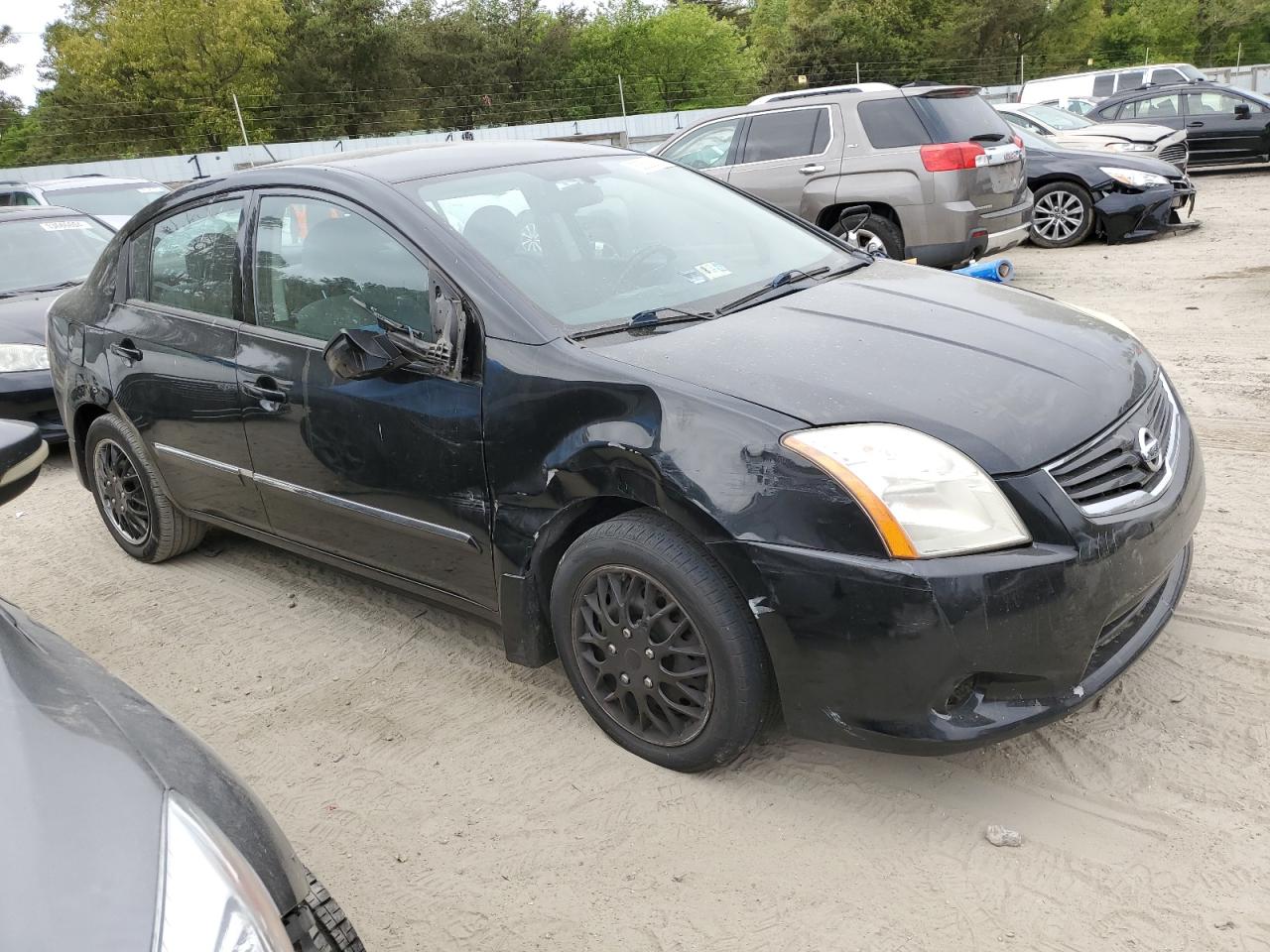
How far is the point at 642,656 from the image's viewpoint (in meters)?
2.81

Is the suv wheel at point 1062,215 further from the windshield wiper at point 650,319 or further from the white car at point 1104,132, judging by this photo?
the windshield wiper at point 650,319

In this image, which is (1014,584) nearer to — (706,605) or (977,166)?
(706,605)

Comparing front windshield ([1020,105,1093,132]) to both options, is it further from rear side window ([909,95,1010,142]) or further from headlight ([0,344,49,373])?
headlight ([0,344,49,373])

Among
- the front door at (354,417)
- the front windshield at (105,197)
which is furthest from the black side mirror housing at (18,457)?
the front windshield at (105,197)

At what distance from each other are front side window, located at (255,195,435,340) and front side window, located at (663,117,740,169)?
6.79 meters

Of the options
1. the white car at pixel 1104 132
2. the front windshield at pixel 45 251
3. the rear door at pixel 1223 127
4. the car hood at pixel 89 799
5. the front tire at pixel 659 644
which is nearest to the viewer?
the car hood at pixel 89 799

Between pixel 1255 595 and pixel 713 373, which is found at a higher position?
pixel 713 373

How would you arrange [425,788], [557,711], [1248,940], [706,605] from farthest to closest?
[557,711] < [425,788] < [706,605] < [1248,940]

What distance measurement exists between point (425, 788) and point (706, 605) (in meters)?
1.05

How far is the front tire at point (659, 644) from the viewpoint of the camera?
2.60 metres

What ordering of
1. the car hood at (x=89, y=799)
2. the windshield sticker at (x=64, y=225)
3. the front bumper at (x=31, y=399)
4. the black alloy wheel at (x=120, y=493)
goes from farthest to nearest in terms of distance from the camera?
the windshield sticker at (x=64, y=225)
the front bumper at (x=31, y=399)
the black alloy wheel at (x=120, y=493)
the car hood at (x=89, y=799)

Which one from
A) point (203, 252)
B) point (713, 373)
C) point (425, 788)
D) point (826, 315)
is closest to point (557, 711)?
point (425, 788)

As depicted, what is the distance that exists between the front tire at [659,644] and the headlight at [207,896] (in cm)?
135

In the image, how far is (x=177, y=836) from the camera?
1.41m
